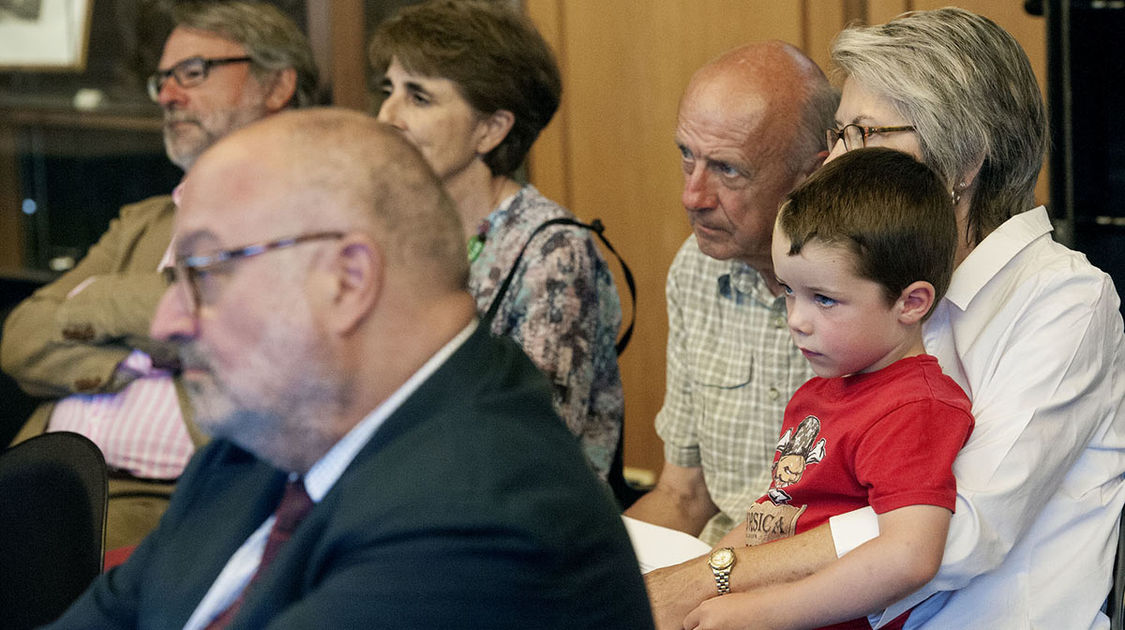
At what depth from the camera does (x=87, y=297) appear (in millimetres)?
3076

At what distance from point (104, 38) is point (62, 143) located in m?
0.48

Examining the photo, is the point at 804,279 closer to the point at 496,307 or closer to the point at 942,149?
the point at 942,149

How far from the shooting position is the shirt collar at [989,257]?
5.95 ft

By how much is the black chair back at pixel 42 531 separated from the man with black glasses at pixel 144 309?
36.7 inches

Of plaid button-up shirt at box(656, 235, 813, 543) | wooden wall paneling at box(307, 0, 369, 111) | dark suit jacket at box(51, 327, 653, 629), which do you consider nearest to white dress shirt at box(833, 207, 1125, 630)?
plaid button-up shirt at box(656, 235, 813, 543)

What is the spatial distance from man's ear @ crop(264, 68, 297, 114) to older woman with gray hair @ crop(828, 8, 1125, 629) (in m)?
1.98

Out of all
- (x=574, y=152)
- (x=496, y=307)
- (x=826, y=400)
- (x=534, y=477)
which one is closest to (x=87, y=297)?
(x=496, y=307)

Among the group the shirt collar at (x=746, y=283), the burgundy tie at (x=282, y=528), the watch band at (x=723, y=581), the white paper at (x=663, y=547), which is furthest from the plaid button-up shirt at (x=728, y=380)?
the burgundy tie at (x=282, y=528)

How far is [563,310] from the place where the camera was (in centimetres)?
257

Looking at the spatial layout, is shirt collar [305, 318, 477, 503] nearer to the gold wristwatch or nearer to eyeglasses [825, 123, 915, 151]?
the gold wristwatch

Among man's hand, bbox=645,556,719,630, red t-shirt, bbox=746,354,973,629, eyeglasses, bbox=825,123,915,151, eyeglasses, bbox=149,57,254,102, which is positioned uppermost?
eyeglasses, bbox=149,57,254,102

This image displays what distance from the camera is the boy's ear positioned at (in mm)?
1719

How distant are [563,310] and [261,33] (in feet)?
4.88

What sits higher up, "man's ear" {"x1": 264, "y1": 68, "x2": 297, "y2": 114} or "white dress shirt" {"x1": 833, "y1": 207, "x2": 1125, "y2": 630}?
"man's ear" {"x1": 264, "y1": 68, "x2": 297, "y2": 114}
